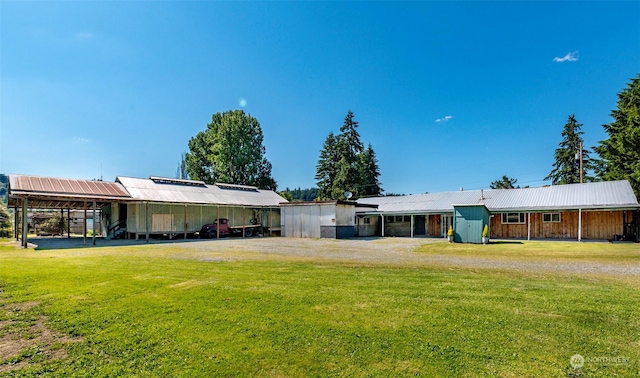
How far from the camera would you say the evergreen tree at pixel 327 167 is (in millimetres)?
52188

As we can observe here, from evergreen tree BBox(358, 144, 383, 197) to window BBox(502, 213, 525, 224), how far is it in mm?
25715

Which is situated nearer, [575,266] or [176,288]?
[176,288]

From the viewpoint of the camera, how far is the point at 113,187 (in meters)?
24.0

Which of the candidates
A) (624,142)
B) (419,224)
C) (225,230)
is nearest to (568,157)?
(624,142)

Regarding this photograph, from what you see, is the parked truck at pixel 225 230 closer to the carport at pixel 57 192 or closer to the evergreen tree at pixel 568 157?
the carport at pixel 57 192

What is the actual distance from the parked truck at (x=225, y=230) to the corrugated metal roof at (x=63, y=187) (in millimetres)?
6374

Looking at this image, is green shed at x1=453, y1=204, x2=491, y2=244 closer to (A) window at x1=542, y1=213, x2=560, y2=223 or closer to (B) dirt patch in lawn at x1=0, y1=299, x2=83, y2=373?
(A) window at x1=542, y1=213, x2=560, y2=223

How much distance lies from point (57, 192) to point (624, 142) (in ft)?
138

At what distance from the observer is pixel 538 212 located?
2392cm

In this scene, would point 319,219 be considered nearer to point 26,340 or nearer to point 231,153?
point 26,340

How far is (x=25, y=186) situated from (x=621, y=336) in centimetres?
2547

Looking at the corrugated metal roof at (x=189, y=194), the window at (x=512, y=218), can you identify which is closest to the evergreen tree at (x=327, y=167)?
the corrugated metal roof at (x=189, y=194)

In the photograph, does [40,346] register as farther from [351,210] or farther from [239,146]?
[239,146]

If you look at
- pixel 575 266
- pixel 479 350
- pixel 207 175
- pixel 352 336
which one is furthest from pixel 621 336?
pixel 207 175
